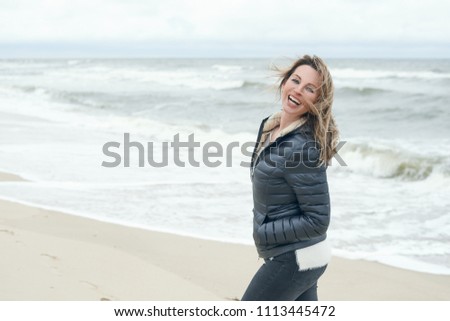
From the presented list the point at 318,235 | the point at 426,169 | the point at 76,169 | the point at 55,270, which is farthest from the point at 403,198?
the point at 318,235

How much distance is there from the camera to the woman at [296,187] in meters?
2.69

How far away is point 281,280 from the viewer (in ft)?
9.39

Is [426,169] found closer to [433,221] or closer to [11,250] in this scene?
[433,221]

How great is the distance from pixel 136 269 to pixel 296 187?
2.99 m

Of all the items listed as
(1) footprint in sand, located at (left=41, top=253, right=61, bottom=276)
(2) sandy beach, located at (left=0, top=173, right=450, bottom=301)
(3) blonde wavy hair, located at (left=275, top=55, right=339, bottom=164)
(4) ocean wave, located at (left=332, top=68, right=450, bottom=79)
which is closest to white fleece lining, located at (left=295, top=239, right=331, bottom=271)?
(3) blonde wavy hair, located at (left=275, top=55, right=339, bottom=164)

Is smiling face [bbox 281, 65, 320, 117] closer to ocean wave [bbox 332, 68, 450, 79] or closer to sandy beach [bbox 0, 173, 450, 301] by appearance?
sandy beach [bbox 0, 173, 450, 301]

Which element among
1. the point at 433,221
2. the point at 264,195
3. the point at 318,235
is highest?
the point at 264,195

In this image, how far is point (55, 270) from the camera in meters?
4.78

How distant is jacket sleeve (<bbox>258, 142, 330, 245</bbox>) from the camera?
104 inches

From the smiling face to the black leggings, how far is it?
707 millimetres

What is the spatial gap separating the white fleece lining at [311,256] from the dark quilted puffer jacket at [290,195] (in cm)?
2

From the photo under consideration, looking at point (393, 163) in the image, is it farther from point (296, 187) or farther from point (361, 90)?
point (361, 90)

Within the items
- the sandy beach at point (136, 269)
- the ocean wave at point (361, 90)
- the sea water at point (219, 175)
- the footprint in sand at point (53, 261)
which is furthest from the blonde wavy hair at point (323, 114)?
the ocean wave at point (361, 90)
